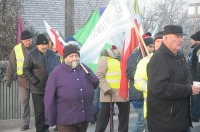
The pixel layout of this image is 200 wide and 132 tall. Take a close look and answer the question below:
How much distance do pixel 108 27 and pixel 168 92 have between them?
256cm

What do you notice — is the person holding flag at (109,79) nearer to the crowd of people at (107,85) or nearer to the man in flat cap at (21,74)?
the crowd of people at (107,85)

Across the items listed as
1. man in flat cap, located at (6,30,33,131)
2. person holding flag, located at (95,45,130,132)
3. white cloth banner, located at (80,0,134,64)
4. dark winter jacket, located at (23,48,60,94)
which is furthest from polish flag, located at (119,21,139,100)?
man in flat cap, located at (6,30,33,131)

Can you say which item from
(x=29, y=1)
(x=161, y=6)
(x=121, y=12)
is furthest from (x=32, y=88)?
(x=161, y=6)

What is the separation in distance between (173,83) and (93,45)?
2.78 metres

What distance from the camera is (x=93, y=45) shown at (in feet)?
23.7

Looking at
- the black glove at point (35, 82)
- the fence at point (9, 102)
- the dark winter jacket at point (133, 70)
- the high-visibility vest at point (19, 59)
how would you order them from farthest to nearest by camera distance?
the fence at point (9, 102)
the high-visibility vest at point (19, 59)
the black glove at point (35, 82)
the dark winter jacket at point (133, 70)

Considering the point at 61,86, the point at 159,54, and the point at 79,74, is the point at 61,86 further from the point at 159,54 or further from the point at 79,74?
the point at 159,54

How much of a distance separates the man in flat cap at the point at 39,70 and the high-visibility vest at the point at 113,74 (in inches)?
43.9

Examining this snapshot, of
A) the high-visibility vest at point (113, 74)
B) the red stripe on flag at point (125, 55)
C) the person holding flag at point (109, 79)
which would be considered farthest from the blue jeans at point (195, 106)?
the red stripe on flag at point (125, 55)

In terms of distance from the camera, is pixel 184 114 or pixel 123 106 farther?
pixel 123 106

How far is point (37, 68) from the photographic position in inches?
306

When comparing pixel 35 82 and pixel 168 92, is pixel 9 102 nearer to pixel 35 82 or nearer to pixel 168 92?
pixel 35 82

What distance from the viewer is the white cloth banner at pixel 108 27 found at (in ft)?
21.9

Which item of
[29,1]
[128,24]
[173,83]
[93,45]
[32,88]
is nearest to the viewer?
[173,83]
